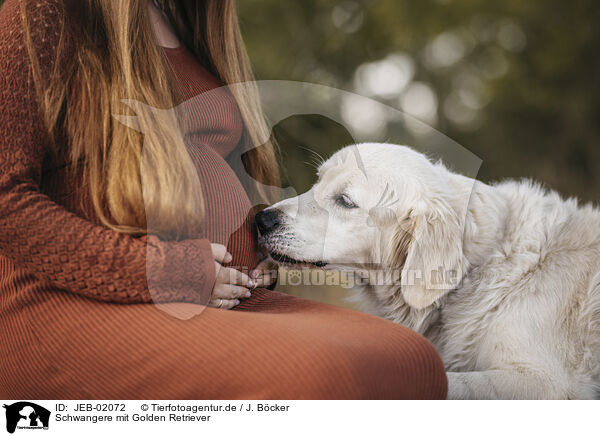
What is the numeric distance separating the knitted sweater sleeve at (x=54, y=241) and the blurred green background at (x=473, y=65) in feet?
3.89

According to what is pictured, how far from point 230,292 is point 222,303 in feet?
0.14

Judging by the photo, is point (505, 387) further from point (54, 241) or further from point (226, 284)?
point (54, 241)

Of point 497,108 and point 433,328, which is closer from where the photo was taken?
point 433,328

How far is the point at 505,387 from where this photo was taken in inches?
65.2

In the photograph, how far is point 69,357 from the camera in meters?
1.20

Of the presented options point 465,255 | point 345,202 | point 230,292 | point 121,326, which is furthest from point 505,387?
point 121,326

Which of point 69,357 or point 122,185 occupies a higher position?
point 122,185

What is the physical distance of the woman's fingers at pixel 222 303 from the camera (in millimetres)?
1349

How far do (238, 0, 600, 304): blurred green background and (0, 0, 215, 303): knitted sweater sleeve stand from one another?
118 cm

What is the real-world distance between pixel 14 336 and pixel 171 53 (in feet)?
3.35

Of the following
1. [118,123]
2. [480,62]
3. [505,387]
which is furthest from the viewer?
[480,62]
